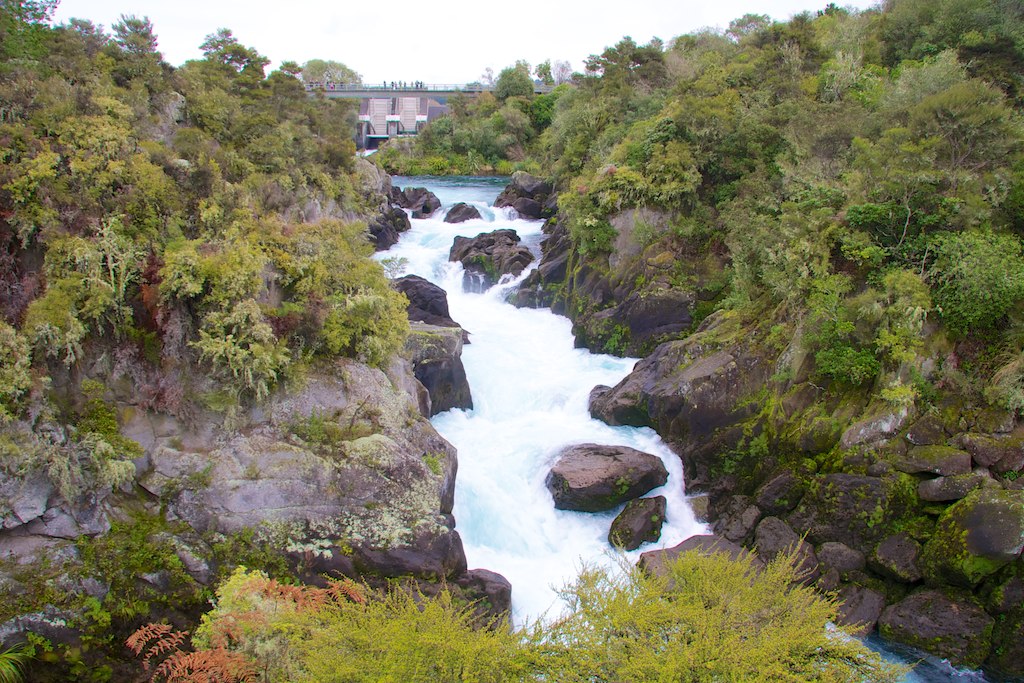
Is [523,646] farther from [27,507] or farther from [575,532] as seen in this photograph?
[27,507]

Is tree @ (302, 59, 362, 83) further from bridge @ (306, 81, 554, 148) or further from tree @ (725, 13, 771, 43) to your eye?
tree @ (725, 13, 771, 43)

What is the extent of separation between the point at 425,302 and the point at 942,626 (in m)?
16.1

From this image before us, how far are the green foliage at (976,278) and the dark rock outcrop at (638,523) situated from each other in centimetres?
741

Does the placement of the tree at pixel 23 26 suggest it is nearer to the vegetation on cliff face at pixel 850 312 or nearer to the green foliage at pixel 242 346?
the green foliage at pixel 242 346

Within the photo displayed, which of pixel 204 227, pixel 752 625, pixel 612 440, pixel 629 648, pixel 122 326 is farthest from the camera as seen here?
pixel 612 440

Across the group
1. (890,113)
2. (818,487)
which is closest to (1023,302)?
(818,487)

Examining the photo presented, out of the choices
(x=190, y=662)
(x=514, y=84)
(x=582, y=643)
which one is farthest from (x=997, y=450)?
(x=514, y=84)

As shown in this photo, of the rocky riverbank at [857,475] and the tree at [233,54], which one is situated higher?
the tree at [233,54]

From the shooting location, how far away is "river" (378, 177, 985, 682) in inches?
548

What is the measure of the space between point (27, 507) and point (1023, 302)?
18.8 metres

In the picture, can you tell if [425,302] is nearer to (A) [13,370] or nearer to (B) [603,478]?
A: (B) [603,478]

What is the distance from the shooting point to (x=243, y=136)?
1905 cm

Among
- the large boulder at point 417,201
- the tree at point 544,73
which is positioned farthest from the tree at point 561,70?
the large boulder at point 417,201

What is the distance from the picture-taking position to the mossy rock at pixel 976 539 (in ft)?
38.6
